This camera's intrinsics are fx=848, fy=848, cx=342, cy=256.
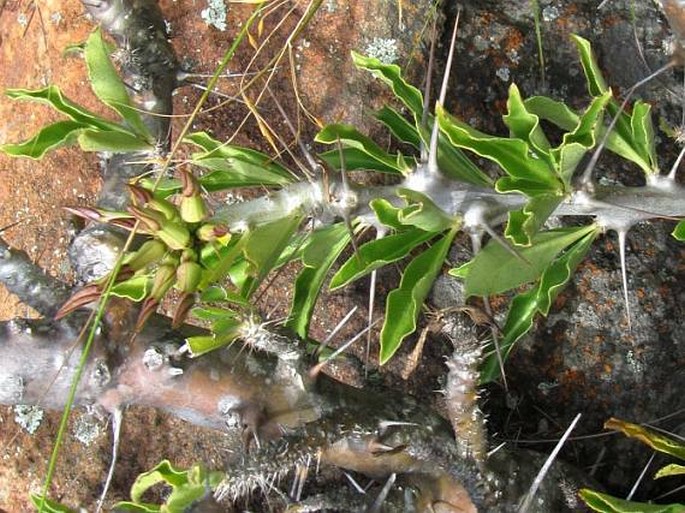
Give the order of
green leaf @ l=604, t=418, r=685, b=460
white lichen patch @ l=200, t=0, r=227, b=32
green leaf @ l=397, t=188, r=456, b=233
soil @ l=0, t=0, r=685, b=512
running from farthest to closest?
white lichen patch @ l=200, t=0, r=227, b=32
soil @ l=0, t=0, r=685, b=512
green leaf @ l=604, t=418, r=685, b=460
green leaf @ l=397, t=188, r=456, b=233

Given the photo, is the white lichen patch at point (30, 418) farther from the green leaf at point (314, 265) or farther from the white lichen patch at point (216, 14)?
the white lichen patch at point (216, 14)

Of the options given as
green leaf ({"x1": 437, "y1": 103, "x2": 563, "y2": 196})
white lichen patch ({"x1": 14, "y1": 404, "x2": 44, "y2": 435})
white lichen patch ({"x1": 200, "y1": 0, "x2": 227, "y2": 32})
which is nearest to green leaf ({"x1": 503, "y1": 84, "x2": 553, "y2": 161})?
Answer: green leaf ({"x1": 437, "y1": 103, "x2": 563, "y2": 196})

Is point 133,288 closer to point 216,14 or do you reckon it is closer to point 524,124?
point 524,124

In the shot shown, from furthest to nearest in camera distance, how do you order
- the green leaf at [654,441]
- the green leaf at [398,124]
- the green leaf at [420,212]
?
the green leaf at [398,124] → the green leaf at [654,441] → the green leaf at [420,212]

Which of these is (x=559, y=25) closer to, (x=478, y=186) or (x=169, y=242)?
(x=478, y=186)

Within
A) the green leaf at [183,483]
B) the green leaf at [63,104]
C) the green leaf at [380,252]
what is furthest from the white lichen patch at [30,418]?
the green leaf at [380,252]

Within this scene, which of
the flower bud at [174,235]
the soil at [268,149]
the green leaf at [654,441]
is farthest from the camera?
the soil at [268,149]

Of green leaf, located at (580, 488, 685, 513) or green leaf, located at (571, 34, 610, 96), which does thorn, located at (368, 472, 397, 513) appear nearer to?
green leaf, located at (580, 488, 685, 513)

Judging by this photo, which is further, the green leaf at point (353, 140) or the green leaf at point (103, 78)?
the green leaf at point (103, 78)
